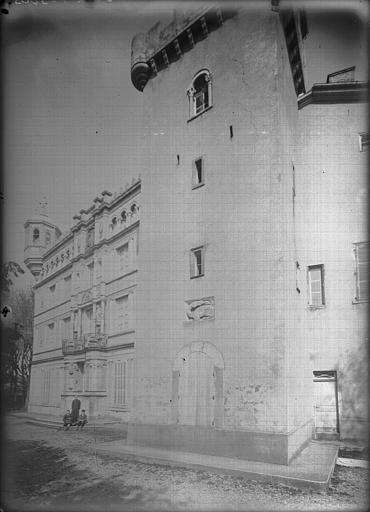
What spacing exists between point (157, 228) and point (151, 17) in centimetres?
411

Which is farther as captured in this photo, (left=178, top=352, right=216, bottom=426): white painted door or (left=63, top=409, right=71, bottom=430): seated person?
(left=178, top=352, right=216, bottom=426): white painted door

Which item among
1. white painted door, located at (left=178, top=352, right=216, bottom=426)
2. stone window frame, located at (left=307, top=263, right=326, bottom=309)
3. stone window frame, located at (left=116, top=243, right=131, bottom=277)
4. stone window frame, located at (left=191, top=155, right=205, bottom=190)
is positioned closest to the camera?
white painted door, located at (left=178, top=352, right=216, bottom=426)

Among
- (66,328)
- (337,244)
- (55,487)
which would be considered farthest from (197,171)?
(55,487)

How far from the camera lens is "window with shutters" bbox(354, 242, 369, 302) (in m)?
10.6

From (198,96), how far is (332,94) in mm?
3448

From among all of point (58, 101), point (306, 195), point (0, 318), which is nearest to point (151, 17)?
point (58, 101)

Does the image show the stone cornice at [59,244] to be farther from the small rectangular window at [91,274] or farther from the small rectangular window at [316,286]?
the small rectangular window at [316,286]

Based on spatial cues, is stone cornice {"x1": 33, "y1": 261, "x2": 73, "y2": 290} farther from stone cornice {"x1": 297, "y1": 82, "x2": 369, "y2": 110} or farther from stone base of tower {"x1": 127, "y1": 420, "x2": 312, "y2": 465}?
stone cornice {"x1": 297, "y1": 82, "x2": 369, "y2": 110}

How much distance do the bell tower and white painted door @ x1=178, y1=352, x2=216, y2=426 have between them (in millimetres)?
3603

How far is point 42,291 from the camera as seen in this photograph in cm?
939

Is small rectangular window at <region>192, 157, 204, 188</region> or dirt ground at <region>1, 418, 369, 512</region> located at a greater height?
small rectangular window at <region>192, 157, 204, 188</region>

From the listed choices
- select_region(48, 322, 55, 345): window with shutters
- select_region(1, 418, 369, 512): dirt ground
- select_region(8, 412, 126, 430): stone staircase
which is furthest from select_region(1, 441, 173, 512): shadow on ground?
select_region(48, 322, 55, 345): window with shutters

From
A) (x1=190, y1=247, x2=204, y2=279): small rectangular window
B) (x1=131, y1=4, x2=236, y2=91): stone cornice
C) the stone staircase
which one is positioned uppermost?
(x1=131, y1=4, x2=236, y2=91): stone cornice

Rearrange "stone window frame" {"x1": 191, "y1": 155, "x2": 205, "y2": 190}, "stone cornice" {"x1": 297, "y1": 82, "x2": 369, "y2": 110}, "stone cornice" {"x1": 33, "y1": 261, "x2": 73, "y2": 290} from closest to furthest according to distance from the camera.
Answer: "stone cornice" {"x1": 33, "y1": 261, "x2": 73, "y2": 290}, "stone window frame" {"x1": 191, "y1": 155, "x2": 205, "y2": 190}, "stone cornice" {"x1": 297, "y1": 82, "x2": 369, "y2": 110}
